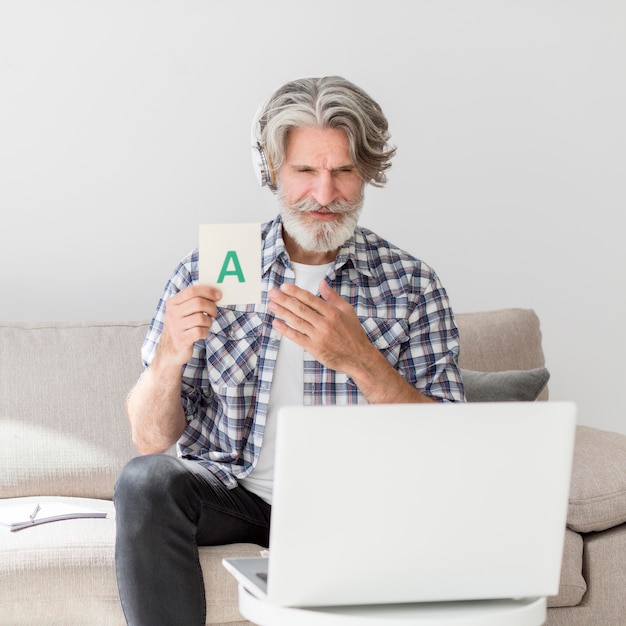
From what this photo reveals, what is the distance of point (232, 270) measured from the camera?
5.59 ft

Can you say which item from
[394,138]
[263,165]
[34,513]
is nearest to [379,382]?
[263,165]

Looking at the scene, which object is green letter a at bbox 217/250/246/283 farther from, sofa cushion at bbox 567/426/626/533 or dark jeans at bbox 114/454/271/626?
sofa cushion at bbox 567/426/626/533

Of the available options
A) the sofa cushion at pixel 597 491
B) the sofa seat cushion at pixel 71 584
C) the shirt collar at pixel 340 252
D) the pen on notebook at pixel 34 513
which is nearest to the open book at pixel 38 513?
the pen on notebook at pixel 34 513

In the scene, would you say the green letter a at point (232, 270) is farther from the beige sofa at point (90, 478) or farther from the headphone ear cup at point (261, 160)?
the beige sofa at point (90, 478)

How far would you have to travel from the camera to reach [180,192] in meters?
2.92

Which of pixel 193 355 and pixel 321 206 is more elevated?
pixel 321 206

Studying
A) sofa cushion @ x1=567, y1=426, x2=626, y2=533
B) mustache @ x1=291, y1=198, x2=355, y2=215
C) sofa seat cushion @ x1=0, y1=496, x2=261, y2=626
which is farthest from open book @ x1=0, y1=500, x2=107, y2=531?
sofa cushion @ x1=567, y1=426, x2=626, y2=533

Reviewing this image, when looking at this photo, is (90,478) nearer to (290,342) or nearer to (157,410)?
(157,410)

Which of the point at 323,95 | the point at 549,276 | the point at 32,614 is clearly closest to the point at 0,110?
the point at 323,95

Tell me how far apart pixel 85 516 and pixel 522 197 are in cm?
179

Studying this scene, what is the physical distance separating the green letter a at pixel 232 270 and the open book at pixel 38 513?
0.70 meters

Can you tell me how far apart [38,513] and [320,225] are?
2.78 ft

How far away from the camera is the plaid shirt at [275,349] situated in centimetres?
201

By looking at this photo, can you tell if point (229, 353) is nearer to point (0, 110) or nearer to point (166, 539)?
point (166, 539)
